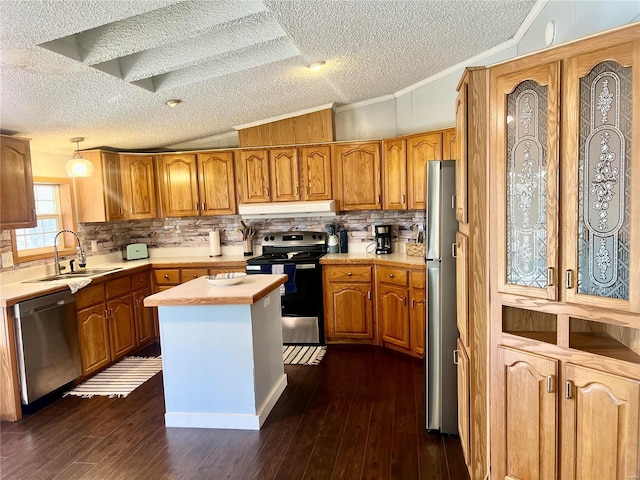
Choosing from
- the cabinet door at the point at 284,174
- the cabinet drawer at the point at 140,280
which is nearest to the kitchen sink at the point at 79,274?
the cabinet drawer at the point at 140,280

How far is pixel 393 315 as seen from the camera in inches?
164

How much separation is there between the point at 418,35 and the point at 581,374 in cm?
230

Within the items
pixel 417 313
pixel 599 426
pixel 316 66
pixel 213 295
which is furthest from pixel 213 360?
pixel 316 66

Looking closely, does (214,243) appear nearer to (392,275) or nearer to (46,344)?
(46,344)

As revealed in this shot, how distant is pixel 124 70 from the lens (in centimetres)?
279

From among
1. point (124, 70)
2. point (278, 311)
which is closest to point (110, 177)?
point (124, 70)

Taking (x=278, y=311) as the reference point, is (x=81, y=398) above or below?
below

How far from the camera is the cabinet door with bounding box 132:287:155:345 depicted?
4484 mm

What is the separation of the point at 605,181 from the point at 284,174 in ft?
11.3

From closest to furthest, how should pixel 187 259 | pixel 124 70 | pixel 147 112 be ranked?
pixel 124 70, pixel 147 112, pixel 187 259

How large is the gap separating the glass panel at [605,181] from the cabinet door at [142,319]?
4146 millimetres

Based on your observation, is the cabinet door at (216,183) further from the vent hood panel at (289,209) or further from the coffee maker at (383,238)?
the coffee maker at (383,238)

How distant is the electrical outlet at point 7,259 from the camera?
3.61 metres

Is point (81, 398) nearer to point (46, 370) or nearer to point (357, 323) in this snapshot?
point (46, 370)
